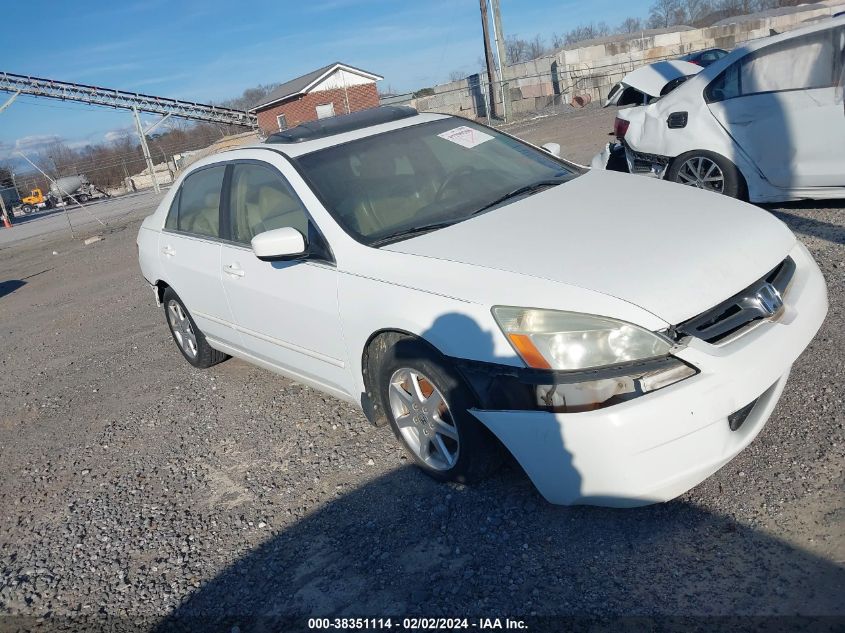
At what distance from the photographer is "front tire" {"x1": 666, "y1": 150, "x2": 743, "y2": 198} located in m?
6.41

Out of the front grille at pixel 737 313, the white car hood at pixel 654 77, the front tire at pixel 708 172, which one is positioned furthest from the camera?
the white car hood at pixel 654 77

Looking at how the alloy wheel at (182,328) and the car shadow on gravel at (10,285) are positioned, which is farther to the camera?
the car shadow on gravel at (10,285)

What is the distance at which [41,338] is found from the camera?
27.9 feet

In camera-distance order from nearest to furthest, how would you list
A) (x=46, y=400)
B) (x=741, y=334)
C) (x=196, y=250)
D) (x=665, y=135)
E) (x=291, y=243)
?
(x=741, y=334) → (x=291, y=243) → (x=196, y=250) → (x=46, y=400) → (x=665, y=135)

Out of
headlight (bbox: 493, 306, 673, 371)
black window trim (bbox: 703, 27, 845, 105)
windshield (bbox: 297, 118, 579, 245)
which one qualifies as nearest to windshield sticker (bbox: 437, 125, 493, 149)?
windshield (bbox: 297, 118, 579, 245)

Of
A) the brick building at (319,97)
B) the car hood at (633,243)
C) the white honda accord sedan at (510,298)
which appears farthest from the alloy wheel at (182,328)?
the brick building at (319,97)

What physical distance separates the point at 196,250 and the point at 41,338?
4592 mm

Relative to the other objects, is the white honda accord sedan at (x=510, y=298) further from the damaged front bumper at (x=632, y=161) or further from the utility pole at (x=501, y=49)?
the utility pole at (x=501, y=49)

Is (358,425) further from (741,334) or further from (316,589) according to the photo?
(741,334)

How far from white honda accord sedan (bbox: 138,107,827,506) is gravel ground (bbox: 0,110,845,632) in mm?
255

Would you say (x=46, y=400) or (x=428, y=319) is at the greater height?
(x=428, y=319)

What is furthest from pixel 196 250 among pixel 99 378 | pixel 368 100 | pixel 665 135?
pixel 368 100

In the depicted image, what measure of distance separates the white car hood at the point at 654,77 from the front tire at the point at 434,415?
5805mm

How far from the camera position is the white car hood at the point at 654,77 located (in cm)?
806
